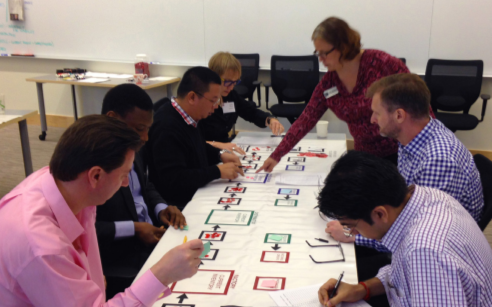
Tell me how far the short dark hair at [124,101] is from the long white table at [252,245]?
0.51 meters

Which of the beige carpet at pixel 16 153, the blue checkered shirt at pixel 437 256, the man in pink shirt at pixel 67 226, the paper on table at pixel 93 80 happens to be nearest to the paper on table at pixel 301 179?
the blue checkered shirt at pixel 437 256

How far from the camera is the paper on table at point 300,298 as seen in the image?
125cm

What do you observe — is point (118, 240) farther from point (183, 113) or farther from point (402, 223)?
point (402, 223)

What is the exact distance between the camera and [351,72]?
244 cm

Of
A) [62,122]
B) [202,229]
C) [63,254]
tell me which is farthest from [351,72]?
[62,122]

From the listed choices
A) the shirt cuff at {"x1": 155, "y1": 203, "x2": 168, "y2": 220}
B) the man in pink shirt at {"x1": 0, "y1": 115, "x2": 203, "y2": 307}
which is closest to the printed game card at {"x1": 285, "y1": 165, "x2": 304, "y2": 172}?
the shirt cuff at {"x1": 155, "y1": 203, "x2": 168, "y2": 220}

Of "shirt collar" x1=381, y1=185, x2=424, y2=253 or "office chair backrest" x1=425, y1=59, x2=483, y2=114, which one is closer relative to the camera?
"shirt collar" x1=381, y1=185, x2=424, y2=253

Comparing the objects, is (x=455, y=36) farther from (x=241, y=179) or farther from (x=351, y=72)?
(x=241, y=179)

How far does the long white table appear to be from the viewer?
133 cm

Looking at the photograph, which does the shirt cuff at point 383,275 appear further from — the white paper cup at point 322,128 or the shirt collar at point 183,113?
the white paper cup at point 322,128

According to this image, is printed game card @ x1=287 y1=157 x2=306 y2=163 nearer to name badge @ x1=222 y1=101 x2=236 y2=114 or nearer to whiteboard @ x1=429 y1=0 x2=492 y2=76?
name badge @ x1=222 y1=101 x2=236 y2=114

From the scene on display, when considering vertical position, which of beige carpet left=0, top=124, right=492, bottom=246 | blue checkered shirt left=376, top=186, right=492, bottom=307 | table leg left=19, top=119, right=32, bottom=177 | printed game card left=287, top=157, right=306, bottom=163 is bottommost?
beige carpet left=0, top=124, right=492, bottom=246

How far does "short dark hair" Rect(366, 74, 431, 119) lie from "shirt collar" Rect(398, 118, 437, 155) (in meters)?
0.05

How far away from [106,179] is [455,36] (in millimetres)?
4499
